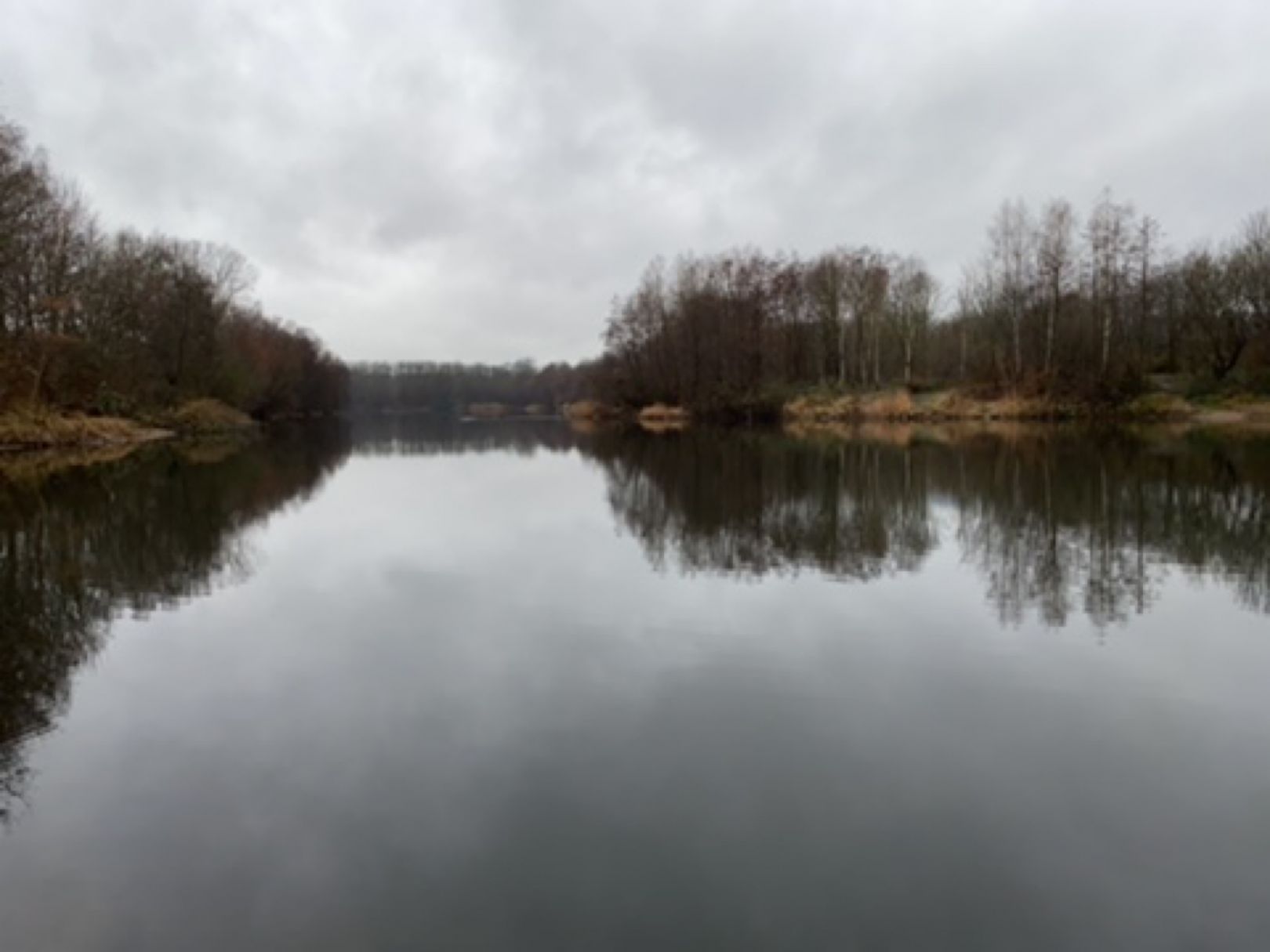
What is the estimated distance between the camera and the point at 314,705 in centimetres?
689

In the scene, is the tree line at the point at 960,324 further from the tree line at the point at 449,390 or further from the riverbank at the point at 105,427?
the tree line at the point at 449,390

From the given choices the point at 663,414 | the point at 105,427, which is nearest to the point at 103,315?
the point at 105,427

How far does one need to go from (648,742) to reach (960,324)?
218 feet

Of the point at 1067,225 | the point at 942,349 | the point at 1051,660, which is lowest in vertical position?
the point at 1051,660

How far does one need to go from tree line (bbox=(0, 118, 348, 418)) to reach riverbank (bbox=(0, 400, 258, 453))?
779 mm

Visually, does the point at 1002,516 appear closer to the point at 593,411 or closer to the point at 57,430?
the point at 57,430

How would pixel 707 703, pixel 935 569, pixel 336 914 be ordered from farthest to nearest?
pixel 935 569 < pixel 707 703 < pixel 336 914

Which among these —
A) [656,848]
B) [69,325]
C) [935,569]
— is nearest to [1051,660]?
[935,569]

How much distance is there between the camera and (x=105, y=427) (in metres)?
41.9

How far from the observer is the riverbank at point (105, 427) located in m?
35.6

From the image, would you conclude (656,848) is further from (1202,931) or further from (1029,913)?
(1202,931)

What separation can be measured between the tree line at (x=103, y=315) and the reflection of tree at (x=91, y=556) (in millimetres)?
11695

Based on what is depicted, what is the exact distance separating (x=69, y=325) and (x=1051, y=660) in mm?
45999

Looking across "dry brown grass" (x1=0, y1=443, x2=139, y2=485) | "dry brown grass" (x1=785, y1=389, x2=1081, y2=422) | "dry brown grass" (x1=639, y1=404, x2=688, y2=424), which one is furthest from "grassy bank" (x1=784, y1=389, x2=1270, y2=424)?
"dry brown grass" (x1=0, y1=443, x2=139, y2=485)
